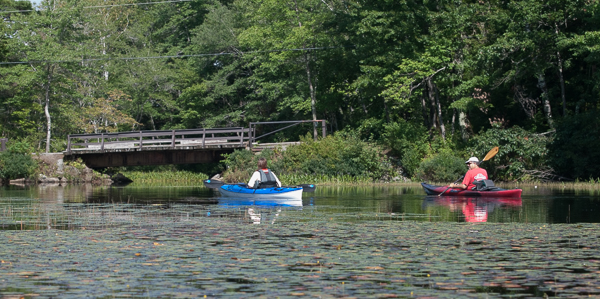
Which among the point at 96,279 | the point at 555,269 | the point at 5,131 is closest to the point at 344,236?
the point at 555,269

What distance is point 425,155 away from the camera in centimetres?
→ 3925

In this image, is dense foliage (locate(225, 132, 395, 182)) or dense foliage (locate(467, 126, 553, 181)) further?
dense foliage (locate(225, 132, 395, 182))

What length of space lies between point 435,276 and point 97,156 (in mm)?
38509

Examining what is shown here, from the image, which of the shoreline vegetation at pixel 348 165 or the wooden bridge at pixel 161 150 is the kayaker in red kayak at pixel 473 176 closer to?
the shoreline vegetation at pixel 348 165

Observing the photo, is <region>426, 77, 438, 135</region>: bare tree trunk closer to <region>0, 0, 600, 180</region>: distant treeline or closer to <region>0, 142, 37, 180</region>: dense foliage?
<region>0, 0, 600, 180</region>: distant treeline

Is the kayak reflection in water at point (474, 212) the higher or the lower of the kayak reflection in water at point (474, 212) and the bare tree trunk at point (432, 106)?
the lower

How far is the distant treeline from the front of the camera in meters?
34.3

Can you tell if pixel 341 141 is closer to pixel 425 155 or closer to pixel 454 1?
pixel 425 155

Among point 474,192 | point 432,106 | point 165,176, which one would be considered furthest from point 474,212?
point 165,176

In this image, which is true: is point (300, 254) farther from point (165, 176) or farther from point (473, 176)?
point (165, 176)

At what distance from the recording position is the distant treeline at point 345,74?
112 ft

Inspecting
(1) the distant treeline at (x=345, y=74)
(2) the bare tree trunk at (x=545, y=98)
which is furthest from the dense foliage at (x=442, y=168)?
(2) the bare tree trunk at (x=545, y=98)

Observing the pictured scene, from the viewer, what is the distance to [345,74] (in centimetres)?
4694

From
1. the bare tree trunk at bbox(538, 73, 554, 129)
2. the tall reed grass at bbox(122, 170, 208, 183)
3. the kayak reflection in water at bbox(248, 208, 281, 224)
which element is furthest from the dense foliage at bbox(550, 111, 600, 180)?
the tall reed grass at bbox(122, 170, 208, 183)
